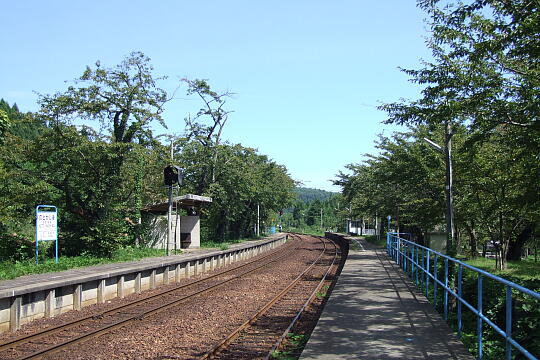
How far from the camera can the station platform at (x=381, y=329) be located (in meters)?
6.66

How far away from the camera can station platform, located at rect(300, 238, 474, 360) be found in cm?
666

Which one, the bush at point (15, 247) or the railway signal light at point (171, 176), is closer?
the bush at point (15, 247)

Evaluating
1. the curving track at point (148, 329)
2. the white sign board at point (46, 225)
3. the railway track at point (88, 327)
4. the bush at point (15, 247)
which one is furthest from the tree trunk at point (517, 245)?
the bush at point (15, 247)

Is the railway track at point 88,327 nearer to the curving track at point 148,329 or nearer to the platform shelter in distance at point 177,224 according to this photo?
the curving track at point 148,329

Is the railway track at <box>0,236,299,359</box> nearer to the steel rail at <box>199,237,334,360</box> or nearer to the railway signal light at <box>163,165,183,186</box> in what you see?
the steel rail at <box>199,237,334,360</box>

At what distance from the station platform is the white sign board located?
922cm

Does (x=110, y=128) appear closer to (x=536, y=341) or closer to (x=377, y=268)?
(x=377, y=268)

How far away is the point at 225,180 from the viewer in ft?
117

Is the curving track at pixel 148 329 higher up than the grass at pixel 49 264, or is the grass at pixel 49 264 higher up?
the grass at pixel 49 264

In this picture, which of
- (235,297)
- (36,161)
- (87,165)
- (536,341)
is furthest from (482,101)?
(36,161)

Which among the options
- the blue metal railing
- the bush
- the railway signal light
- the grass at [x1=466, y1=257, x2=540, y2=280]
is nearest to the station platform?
the blue metal railing

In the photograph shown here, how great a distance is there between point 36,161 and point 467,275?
1638 centimetres

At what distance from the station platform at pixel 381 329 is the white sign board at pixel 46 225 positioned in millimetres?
9216

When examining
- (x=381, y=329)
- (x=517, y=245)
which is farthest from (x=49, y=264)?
(x=517, y=245)
